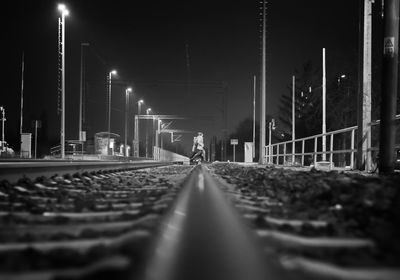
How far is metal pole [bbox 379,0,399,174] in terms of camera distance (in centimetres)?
1025

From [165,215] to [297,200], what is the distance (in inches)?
82.3

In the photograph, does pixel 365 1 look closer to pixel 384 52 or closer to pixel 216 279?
pixel 384 52

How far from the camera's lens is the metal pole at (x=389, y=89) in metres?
10.2

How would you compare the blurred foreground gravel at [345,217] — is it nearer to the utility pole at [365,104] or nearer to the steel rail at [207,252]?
the steel rail at [207,252]

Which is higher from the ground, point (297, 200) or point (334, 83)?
point (334, 83)

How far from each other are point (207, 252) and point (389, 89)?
9.18 metres

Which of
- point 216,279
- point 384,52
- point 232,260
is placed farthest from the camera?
point 384,52

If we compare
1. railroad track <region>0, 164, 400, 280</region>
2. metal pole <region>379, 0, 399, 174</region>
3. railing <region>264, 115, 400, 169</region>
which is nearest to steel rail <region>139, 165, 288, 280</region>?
railroad track <region>0, 164, 400, 280</region>

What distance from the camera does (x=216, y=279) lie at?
1.92 metres

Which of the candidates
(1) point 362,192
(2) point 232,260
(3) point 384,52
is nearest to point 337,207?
(1) point 362,192

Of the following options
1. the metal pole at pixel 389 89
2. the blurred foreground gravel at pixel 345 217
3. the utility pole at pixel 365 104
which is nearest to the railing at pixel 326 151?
the utility pole at pixel 365 104

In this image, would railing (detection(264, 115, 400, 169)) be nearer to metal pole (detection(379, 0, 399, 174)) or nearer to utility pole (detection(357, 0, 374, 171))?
utility pole (detection(357, 0, 374, 171))

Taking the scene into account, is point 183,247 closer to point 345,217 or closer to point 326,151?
point 345,217

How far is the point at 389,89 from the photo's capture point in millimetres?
10445
